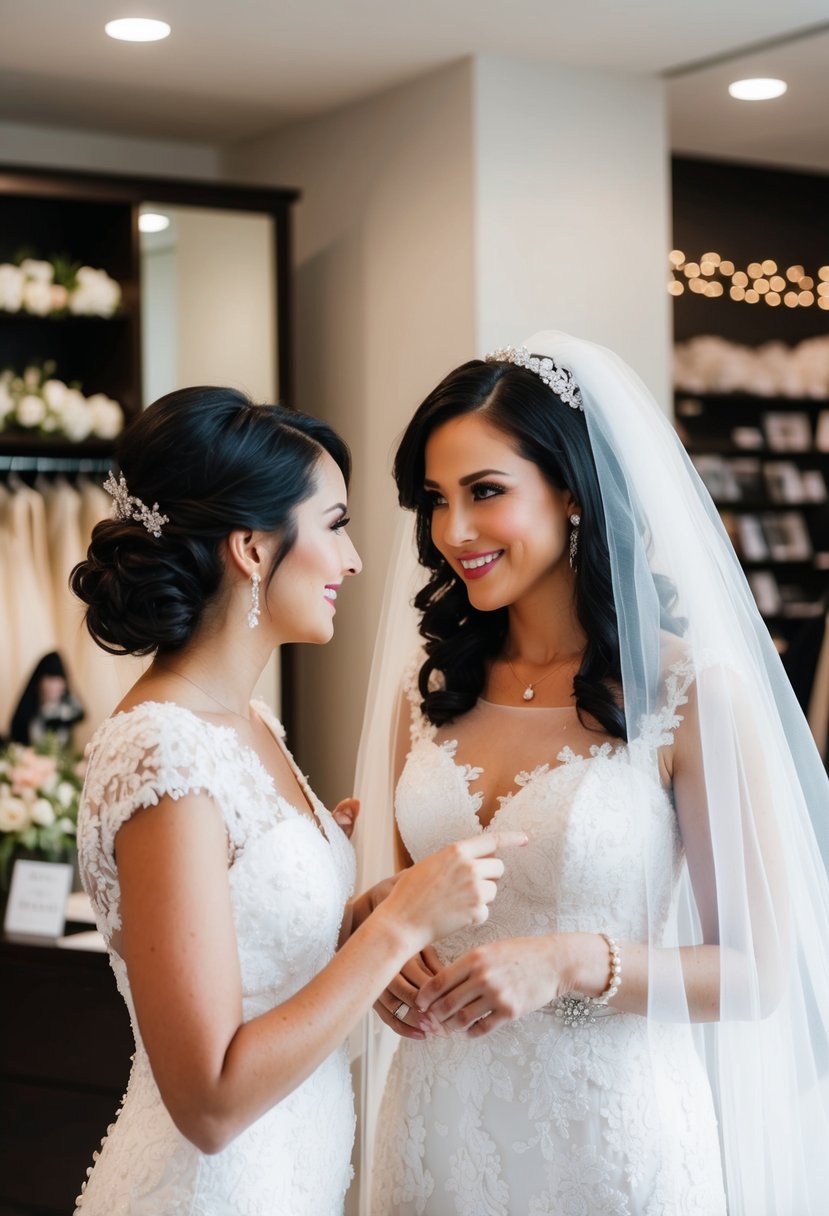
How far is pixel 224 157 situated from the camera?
5.25 meters

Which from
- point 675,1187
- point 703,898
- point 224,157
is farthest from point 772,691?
point 224,157

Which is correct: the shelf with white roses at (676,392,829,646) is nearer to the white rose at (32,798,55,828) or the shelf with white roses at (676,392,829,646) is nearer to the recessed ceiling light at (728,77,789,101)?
the recessed ceiling light at (728,77,789,101)

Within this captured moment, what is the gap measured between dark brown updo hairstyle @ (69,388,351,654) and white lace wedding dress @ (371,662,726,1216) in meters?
0.60

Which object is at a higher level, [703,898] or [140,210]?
[140,210]

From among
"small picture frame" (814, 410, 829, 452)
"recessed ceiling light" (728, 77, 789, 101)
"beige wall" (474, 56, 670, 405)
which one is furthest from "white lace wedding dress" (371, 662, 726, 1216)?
"small picture frame" (814, 410, 829, 452)

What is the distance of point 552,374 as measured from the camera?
7.41 feet

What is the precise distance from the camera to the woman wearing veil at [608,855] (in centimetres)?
201

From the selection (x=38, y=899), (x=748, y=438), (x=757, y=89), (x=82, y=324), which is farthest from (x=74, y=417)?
(x=748, y=438)

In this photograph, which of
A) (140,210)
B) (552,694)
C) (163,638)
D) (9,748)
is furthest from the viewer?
(140,210)

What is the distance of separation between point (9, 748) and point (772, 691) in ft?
8.65

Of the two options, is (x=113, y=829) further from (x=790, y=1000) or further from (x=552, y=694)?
(x=790, y=1000)

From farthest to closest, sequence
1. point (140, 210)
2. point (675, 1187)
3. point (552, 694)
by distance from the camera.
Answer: point (140, 210) → point (552, 694) → point (675, 1187)

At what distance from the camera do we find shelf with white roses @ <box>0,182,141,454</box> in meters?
4.38

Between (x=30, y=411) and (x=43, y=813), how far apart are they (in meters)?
1.19
